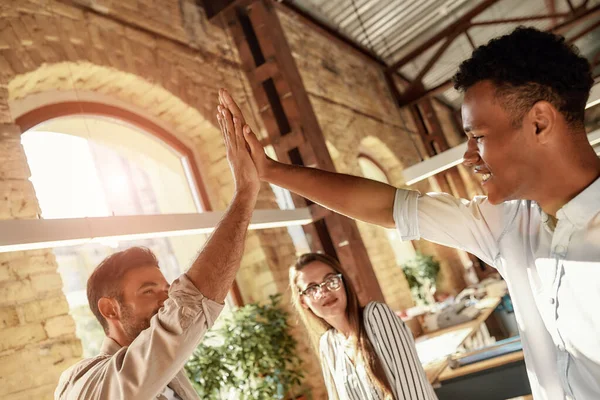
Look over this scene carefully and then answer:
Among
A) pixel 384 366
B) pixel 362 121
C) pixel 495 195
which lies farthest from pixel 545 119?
pixel 362 121

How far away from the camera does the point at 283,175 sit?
1.65 m

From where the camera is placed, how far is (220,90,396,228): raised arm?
1.52m

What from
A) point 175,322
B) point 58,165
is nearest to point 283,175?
point 175,322

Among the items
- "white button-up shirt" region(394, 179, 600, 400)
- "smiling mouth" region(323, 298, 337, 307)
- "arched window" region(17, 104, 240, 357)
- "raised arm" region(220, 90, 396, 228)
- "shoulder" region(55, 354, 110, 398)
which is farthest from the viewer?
"arched window" region(17, 104, 240, 357)

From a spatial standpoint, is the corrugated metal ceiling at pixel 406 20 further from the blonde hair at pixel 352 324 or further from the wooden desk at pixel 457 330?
the blonde hair at pixel 352 324

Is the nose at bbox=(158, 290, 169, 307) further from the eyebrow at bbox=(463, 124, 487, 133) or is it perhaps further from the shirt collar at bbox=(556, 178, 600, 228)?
the shirt collar at bbox=(556, 178, 600, 228)

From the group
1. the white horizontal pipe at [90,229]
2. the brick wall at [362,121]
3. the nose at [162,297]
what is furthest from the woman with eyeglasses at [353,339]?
the brick wall at [362,121]

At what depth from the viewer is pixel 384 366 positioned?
2.45 metres

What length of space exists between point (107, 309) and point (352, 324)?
1.18m

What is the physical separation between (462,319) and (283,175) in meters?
5.08

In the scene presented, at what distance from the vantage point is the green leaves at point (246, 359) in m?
3.72

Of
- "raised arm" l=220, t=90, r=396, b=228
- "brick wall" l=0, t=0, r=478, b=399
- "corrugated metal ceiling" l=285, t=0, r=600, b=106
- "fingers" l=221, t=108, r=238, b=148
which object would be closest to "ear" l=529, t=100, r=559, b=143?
"raised arm" l=220, t=90, r=396, b=228

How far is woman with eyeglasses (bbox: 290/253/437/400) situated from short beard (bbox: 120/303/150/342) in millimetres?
1038

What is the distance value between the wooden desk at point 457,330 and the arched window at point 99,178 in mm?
1865
